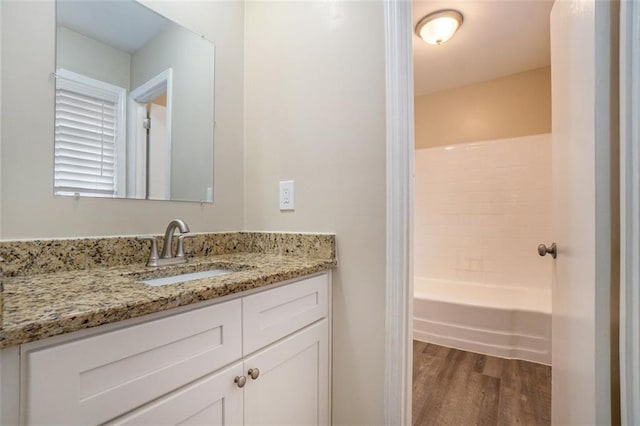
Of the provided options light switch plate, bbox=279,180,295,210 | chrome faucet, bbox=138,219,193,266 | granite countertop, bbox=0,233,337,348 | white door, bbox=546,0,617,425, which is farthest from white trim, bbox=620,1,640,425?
chrome faucet, bbox=138,219,193,266

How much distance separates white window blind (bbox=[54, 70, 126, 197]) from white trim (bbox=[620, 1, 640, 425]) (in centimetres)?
147

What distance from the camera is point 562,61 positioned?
104 cm

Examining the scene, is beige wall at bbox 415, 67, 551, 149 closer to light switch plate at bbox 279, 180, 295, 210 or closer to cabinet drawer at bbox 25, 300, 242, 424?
light switch plate at bbox 279, 180, 295, 210

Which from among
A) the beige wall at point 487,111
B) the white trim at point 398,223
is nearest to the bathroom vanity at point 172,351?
the white trim at point 398,223

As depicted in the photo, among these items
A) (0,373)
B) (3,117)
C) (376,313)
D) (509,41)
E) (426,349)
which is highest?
(509,41)

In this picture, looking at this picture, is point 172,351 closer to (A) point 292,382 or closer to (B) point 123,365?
(B) point 123,365

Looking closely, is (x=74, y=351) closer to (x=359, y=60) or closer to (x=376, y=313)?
(x=376, y=313)

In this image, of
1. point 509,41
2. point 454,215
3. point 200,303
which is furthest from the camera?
point 454,215

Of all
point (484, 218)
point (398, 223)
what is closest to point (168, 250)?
point (398, 223)

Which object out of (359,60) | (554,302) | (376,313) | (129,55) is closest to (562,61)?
(359,60)

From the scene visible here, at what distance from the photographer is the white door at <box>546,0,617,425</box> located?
0.69 m

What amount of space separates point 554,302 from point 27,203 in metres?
1.90

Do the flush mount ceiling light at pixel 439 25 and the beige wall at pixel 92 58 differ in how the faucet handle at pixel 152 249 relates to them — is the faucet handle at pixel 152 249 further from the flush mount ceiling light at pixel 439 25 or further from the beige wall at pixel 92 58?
the flush mount ceiling light at pixel 439 25

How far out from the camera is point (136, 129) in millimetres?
1080
